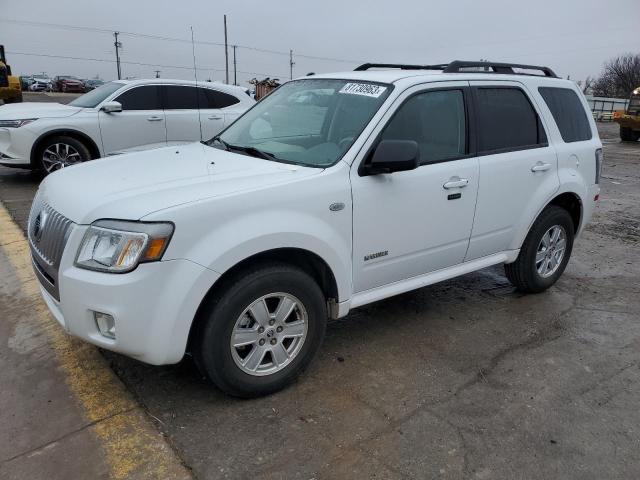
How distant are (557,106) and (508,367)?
90.6 inches

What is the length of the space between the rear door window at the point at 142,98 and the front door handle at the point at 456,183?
20.7 ft

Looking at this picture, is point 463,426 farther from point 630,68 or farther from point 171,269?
point 630,68

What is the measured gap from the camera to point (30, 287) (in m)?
4.46

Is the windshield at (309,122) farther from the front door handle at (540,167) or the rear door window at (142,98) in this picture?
the rear door window at (142,98)

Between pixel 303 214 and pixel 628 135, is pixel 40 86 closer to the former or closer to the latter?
pixel 628 135

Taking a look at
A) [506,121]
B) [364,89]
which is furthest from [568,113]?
[364,89]

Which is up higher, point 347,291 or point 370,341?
point 347,291

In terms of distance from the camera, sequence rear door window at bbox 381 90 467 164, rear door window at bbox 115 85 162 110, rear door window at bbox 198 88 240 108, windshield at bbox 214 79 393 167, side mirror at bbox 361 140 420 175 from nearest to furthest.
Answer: side mirror at bbox 361 140 420 175 < windshield at bbox 214 79 393 167 < rear door window at bbox 381 90 467 164 < rear door window at bbox 115 85 162 110 < rear door window at bbox 198 88 240 108

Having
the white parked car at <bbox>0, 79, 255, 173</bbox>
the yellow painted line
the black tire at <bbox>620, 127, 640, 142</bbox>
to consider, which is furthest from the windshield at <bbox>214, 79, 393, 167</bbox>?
the black tire at <bbox>620, 127, 640, 142</bbox>

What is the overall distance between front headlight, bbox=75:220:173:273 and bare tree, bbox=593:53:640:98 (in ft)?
246

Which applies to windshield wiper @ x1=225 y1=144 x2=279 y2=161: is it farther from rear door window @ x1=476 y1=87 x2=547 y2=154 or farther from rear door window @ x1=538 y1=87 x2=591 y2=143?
rear door window @ x1=538 y1=87 x2=591 y2=143

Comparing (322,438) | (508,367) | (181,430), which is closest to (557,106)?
(508,367)

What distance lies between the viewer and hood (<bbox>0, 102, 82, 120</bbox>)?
796 centimetres

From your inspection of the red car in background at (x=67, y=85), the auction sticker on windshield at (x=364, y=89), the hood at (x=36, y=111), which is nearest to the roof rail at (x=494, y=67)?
the auction sticker on windshield at (x=364, y=89)
